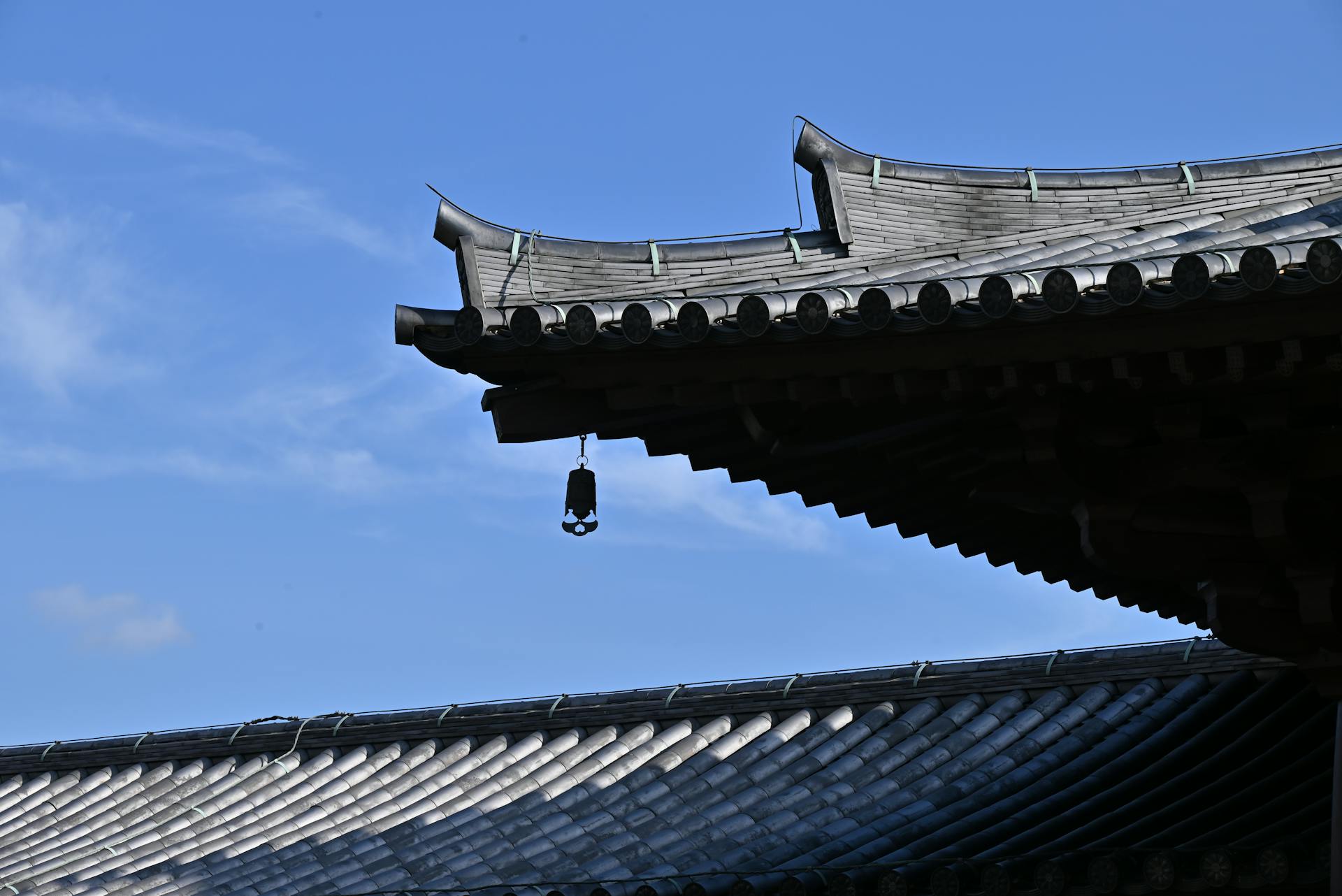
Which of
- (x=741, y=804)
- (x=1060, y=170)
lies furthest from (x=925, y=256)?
(x=741, y=804)

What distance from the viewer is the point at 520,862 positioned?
1127 centimetres

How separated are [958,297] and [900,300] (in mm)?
243

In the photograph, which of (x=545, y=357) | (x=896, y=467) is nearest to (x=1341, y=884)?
(x=896, y=467)

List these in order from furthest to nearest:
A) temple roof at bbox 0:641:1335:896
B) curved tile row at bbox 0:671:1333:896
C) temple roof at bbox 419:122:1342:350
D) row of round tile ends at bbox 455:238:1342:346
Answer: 1. curved tile row at bbox 0:671:1333:896
2. temple roof at bbox 0:641:1335:896
3. temple roof at bbox 419:122:1342:350
4. row of round tile ends at bbox 455:238:1342:346

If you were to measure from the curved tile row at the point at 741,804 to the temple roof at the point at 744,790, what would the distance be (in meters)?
0.02

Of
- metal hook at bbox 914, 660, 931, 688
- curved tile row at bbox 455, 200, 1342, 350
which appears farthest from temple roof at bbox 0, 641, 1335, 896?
curved tile row at bbox 455, 200, 1342, 350

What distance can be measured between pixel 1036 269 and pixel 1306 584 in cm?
204

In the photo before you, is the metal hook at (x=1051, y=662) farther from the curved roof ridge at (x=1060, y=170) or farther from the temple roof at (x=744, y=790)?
the curved roof ridge at (x=1060, y=170)

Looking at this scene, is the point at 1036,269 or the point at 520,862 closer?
the point at 1036,269

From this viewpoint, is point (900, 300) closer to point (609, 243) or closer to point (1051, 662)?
point (609, 243)

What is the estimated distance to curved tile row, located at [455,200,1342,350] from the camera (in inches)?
248

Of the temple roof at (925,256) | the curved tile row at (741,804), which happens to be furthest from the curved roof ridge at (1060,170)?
the curved tile row at (741,804)

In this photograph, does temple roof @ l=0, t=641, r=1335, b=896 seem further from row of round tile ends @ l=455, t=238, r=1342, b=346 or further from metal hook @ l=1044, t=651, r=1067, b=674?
row of round tile ends @ l=455, t=238, r=1342, b=346

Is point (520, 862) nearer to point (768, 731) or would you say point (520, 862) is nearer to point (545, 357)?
point (768, 731)
